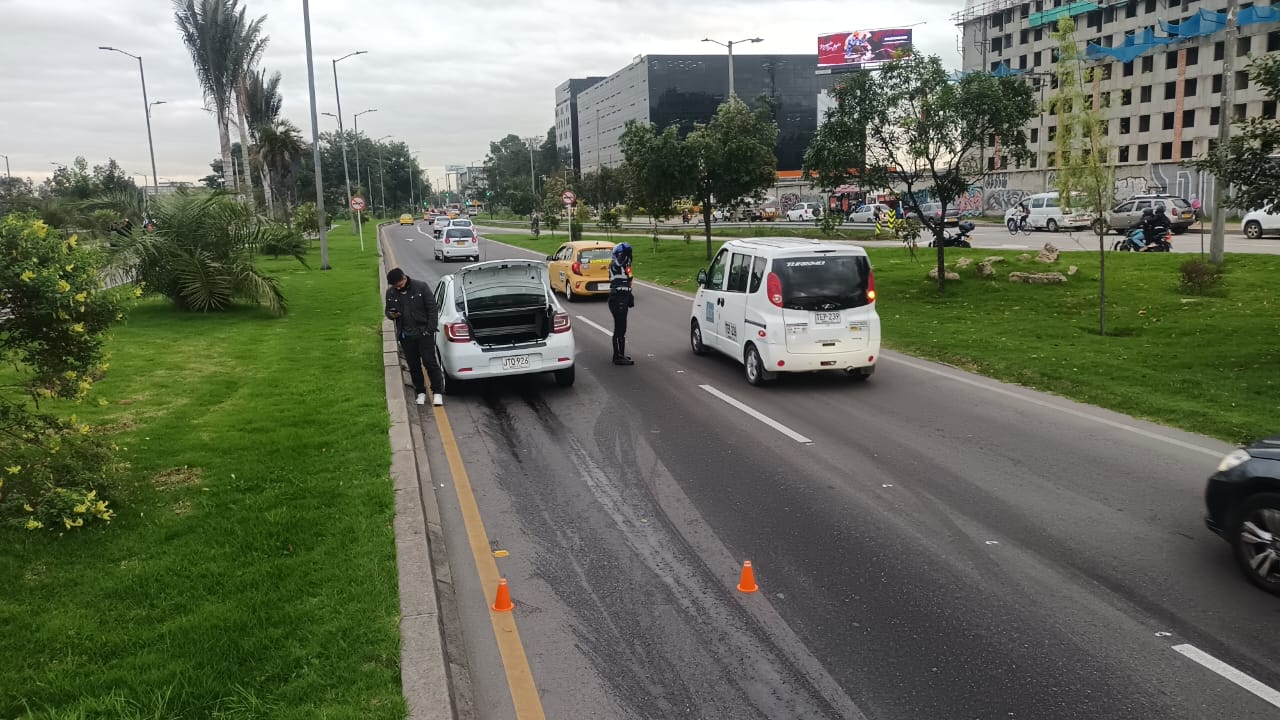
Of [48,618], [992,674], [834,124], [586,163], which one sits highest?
[586,163]

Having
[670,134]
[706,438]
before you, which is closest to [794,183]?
[670,134]

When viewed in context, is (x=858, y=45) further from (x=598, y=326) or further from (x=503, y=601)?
(x=503, y=601)

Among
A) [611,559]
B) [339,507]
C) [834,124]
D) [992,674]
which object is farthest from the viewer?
[834,124]

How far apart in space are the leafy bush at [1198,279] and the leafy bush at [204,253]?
→ 1828cm

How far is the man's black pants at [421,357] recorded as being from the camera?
1075cm

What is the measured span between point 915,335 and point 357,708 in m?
12.8

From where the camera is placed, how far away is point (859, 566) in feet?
19.1

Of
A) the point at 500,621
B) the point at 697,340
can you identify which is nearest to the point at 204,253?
the point at 697,340

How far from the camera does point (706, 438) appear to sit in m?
9.03

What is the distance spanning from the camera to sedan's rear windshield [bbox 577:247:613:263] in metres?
23.1

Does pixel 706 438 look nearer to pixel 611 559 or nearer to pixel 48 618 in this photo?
pixel 611 559

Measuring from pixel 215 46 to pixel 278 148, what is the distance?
12504mm

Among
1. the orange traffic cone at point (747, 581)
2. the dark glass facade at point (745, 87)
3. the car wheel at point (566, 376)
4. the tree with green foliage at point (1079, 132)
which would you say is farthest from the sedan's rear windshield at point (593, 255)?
the dark glass facade at point (745, 87)

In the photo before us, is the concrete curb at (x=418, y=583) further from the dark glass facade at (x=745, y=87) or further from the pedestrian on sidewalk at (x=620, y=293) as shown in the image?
the dark glass facade at (x=745, y=87)
